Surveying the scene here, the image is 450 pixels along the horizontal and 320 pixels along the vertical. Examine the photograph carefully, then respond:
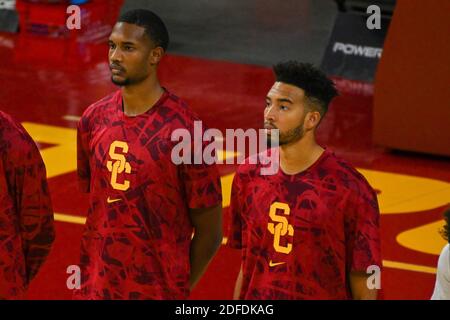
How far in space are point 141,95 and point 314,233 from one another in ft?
3.57

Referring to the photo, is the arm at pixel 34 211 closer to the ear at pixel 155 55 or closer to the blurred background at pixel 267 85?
the ear at pixel 155 55

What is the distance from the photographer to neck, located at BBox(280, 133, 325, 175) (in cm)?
557

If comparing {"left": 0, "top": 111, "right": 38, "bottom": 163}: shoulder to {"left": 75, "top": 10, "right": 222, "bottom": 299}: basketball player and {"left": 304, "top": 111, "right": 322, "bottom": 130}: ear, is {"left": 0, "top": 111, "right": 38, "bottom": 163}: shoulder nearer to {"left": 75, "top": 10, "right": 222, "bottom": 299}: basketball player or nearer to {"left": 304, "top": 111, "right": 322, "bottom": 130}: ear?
{"left": 75, "top": 10, "right": 222, "bottom": 299}: basketball player

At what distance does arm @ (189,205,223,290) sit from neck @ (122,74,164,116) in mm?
544

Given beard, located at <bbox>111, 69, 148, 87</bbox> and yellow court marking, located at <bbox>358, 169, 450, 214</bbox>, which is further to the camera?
yellow court marking, located at <bbox>358, 169, 450, 214</bbox>

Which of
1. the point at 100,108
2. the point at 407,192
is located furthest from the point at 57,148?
the point at 100,108

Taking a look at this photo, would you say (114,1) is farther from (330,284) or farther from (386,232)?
(330,284)

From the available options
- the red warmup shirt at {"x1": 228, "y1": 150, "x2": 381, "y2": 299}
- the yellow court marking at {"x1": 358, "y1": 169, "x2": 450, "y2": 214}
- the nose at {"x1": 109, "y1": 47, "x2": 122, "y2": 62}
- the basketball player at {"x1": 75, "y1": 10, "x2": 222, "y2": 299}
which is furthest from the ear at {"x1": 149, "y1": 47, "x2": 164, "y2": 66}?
the yellow court marking at {"x1": 358, "y1": 169, "x2": 450, "y2": 214}

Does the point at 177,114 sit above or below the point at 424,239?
above

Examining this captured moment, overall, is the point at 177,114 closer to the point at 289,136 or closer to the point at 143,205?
the point at 143,205

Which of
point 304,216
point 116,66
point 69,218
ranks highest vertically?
point 116,66

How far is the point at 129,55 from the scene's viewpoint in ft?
19.1

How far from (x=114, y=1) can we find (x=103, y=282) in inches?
451

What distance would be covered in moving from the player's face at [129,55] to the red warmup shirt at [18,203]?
0.55m
